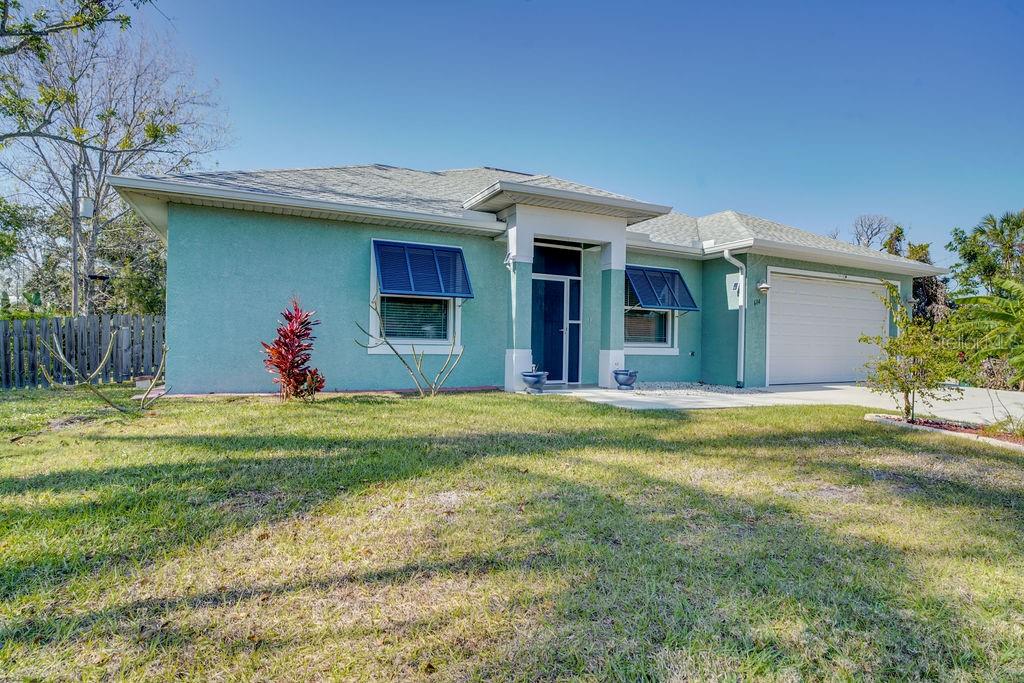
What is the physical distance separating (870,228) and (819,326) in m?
29.7

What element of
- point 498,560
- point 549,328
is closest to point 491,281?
point 549,328

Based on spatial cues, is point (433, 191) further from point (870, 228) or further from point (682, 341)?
point (870, 228)

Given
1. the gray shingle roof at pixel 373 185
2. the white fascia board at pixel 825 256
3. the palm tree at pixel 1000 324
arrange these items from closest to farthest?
the palm tree at pixel 1000 324
the gray shingle roof at pixel 373 185
the white fascia board at pixel 825 256

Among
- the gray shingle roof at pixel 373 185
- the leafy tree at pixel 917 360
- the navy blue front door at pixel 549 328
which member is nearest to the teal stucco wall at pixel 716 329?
the gray shingle roof at pixel 373 185

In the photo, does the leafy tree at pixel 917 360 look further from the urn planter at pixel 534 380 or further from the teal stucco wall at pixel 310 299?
the urn planter at pixel 534 380

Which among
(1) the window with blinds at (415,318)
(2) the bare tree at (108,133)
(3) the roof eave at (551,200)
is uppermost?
(2) the bare tree at (108,133)

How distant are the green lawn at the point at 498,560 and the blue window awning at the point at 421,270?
178 inches

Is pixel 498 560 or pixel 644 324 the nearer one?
pixel 498 560

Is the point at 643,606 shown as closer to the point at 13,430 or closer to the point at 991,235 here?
the point at 13,430

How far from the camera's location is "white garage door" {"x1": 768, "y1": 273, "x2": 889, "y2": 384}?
40.3 ft

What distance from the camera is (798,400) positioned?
949 cm

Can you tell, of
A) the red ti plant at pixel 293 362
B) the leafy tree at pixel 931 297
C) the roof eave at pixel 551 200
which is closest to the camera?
the red ti plant at pixel 293 362

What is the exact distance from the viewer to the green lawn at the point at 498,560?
1.95m

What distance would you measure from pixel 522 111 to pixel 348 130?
Result: 5371 mm
